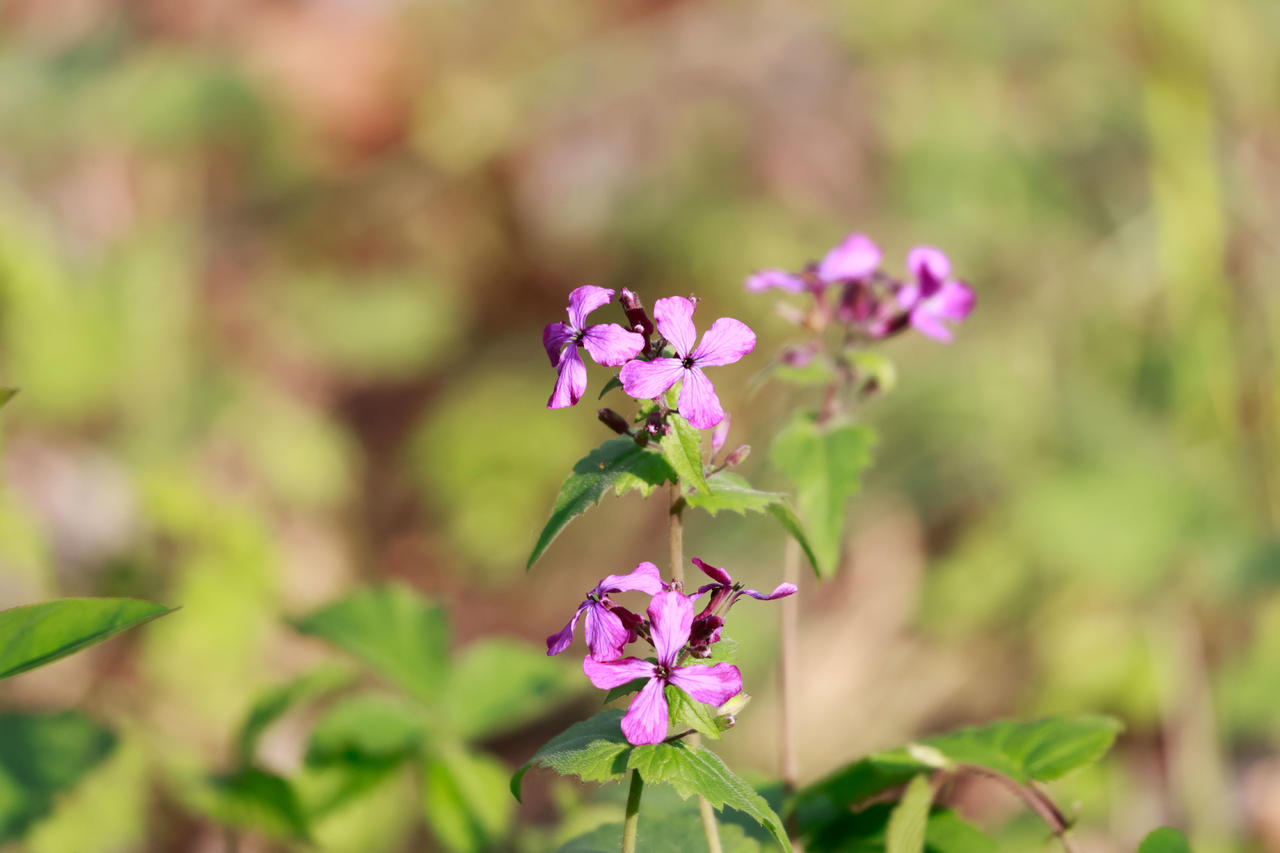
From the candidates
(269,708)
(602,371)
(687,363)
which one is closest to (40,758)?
(269,708)

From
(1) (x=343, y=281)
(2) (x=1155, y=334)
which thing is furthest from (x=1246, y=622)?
(1) (x=343, y=281)

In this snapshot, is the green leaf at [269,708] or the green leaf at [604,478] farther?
the green leaf at [269,708]

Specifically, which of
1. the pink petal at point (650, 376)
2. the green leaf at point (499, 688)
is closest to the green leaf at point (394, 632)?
the green leaf at point (499, 688)

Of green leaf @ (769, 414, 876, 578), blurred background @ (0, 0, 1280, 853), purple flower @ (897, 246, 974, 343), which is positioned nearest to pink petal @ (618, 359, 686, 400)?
green leaf @ (769, 414, 876, 578)

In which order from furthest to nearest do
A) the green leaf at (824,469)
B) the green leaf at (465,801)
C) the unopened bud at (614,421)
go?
the green leaf at (465,801)
the green leaf at (824,469)
the unopened bud at (614,421)

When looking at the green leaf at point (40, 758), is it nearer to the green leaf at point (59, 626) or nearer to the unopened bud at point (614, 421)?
the green leaf at point (59, 626)

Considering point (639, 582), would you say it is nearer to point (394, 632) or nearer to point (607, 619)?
point (607, 619)

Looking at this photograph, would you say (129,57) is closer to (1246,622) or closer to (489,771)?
(489,771)
